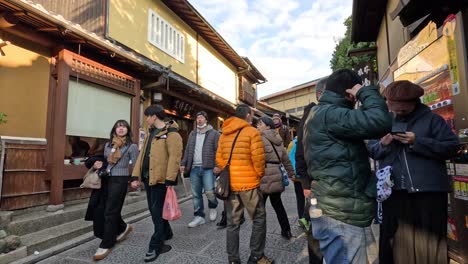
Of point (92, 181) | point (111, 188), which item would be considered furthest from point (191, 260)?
point (92, 181)

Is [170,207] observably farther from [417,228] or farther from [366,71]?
[366,71]

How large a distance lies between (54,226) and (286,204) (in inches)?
193

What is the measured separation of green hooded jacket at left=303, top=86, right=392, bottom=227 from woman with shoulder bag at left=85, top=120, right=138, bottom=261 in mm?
3034

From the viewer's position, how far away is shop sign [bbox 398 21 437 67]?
3441mm

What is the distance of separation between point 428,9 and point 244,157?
2.72 meters

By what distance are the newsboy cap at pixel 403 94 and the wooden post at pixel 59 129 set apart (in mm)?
5145

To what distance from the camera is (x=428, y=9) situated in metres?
3.13

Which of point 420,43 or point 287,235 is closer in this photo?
point 420,43

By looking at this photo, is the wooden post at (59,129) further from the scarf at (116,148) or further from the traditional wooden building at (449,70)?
the traditional wooden building at (449,70)

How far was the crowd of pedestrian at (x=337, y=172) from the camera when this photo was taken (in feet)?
5.78

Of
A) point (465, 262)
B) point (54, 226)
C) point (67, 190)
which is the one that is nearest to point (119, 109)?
point (67, 190)

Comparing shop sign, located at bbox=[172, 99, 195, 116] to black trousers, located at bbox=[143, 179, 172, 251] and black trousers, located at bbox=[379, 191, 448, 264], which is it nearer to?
black trousers, located at bbox=[143, 179, 172, 251]

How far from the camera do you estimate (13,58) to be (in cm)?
478

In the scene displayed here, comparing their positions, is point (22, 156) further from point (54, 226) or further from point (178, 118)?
point (178, 118)
